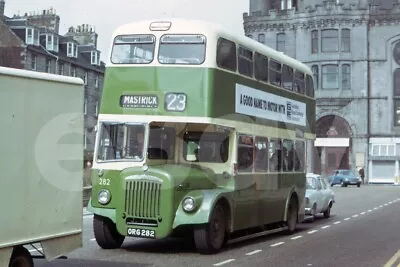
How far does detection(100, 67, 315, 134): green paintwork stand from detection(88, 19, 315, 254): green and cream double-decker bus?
0.02 metres

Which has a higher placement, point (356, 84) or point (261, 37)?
point (261, 37)

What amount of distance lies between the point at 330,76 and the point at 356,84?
2.71 meters

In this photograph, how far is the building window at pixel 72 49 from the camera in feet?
189

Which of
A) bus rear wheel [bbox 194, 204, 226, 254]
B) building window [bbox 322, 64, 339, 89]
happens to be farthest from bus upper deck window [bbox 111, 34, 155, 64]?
building window [bbox 322, 64, 339, 89]

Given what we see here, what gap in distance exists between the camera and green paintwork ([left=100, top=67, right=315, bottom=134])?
13422 millimetres

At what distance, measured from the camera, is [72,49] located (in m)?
58.1

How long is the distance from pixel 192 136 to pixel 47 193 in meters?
5.34

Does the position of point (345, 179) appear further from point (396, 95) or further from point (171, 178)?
point (171, 178)

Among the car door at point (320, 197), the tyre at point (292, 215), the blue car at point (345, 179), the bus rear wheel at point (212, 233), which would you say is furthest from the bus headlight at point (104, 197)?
the blue car at point (345, 179)

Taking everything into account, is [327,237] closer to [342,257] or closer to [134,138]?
[342,257]

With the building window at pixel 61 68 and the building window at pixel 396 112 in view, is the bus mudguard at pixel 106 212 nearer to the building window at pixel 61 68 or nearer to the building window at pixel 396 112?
the building window at pixel 61 68

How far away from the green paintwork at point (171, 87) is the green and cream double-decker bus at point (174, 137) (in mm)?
20

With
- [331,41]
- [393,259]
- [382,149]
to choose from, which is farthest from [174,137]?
[331,41]

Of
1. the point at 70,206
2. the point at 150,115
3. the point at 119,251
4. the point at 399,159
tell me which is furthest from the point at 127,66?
the point at 399,159
